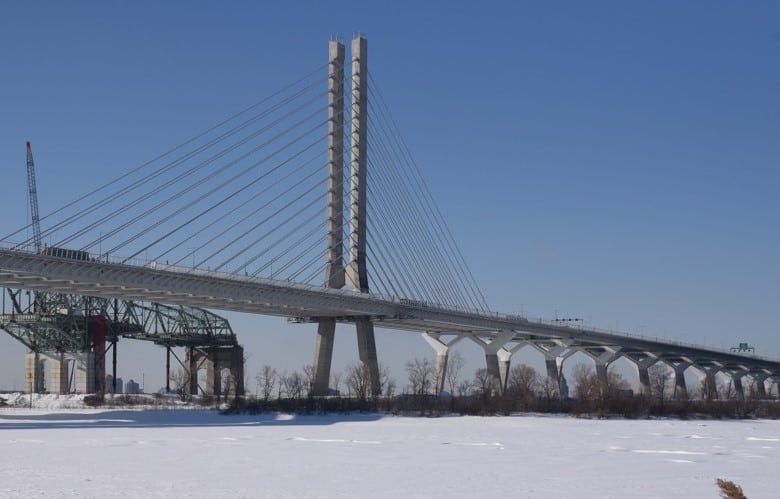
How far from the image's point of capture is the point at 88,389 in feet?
315

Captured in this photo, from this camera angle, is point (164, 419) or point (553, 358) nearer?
point (164, 419)

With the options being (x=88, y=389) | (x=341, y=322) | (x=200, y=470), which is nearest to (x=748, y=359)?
(x=341, y=322)

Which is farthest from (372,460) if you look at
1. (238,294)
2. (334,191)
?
(334,191)

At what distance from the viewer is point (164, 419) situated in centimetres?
6000

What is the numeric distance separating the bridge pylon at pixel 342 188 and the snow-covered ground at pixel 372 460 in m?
25.0

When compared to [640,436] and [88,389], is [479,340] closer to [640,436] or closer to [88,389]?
[88,389]

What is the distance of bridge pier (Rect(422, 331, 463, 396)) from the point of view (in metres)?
116

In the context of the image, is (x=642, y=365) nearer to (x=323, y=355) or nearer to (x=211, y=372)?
(x=211, y=372)

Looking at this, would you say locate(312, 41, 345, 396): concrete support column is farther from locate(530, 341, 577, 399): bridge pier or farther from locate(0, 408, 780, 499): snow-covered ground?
locate(530, 341, 577, 399): bridge pier

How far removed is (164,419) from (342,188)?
28.2m

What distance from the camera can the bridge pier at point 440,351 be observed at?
4569 inches

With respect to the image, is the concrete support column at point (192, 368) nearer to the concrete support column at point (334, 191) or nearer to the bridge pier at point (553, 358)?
the concrete support column at point (334, 191)

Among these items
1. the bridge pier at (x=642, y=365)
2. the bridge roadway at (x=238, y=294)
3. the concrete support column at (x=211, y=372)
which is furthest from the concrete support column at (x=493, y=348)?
the bridge pier at (x=642, y=365)

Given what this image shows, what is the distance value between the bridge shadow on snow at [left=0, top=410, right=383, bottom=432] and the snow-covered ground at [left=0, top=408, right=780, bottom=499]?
0.32 meters
